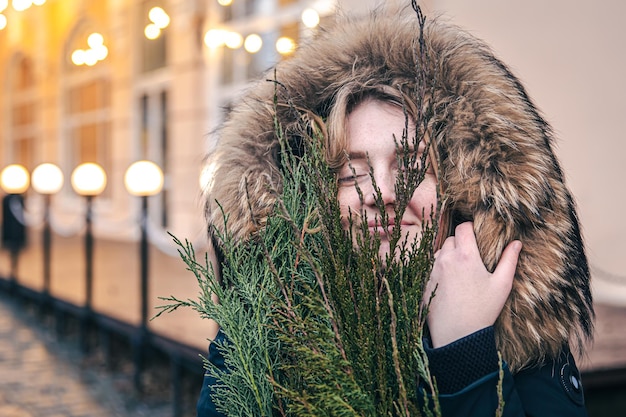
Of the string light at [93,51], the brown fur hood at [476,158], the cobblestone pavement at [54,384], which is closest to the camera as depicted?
the brown fur hood at [476,158]

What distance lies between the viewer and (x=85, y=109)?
654 inches

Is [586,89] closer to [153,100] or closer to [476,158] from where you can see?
[476,158]

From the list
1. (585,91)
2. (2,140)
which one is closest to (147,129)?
(585,91)

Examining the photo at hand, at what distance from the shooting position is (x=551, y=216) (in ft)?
4.89

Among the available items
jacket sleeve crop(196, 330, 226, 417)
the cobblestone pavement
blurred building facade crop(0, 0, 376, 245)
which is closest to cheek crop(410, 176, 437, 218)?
jacket sleeve crop(196, 330, 226, 417)

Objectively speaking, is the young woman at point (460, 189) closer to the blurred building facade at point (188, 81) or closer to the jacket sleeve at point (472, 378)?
the jacket sleeve at point (472, 378)

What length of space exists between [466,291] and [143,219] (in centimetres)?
482

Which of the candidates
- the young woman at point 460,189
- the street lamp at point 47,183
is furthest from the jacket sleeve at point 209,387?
the street lamp at point 47,183

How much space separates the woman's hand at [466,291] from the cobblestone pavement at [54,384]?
14.1 ft

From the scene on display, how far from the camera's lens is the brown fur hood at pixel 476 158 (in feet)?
4.77

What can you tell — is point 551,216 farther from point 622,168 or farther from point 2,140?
point 2,140

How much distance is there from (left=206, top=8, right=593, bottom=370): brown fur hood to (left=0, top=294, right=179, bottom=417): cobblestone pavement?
4034 millimetres

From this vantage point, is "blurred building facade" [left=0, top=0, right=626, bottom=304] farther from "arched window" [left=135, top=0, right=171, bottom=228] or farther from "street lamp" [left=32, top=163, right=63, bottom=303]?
"street lamp" [left=32, top=163, right=63, bottom=303]

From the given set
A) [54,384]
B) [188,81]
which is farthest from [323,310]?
[188,81]
